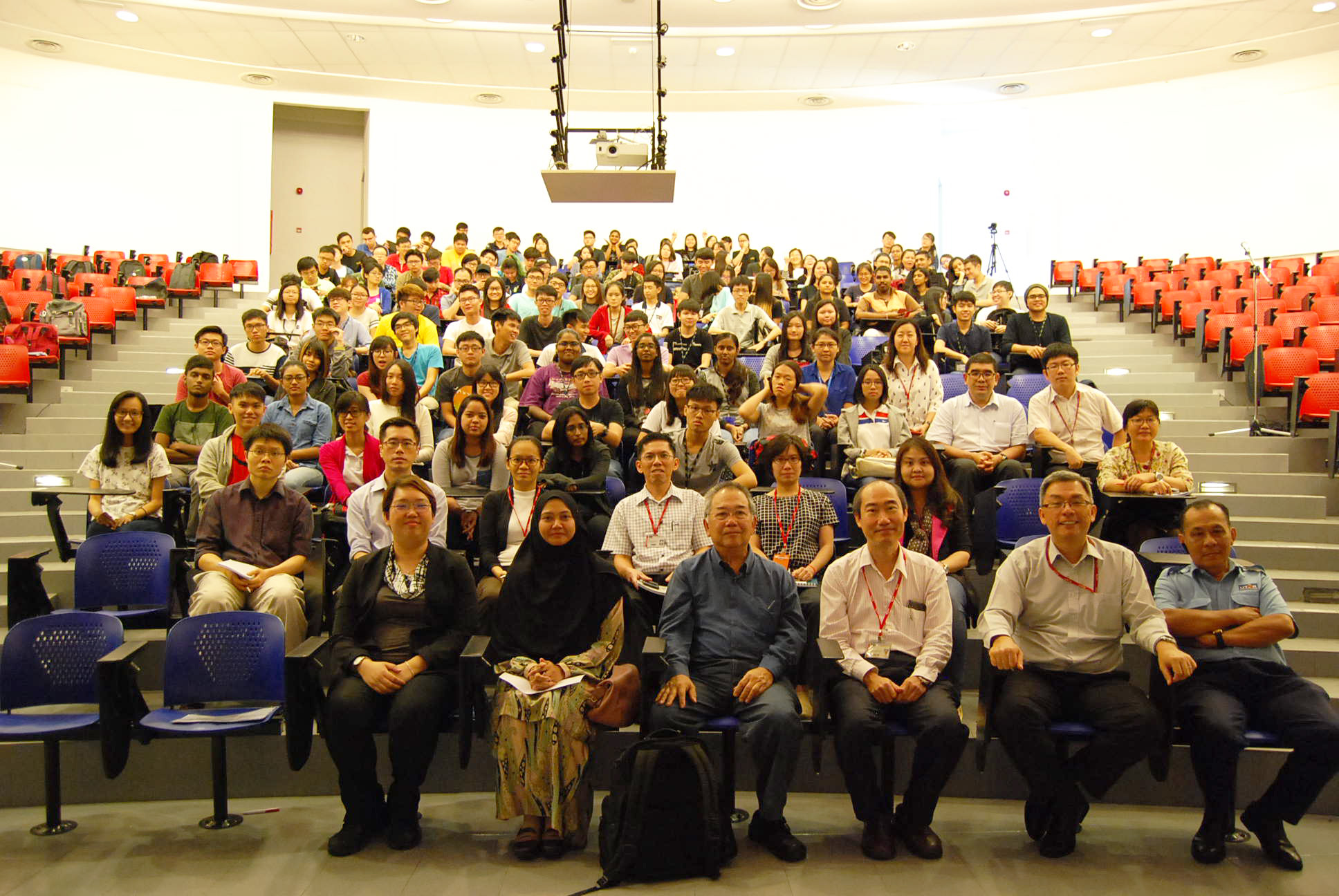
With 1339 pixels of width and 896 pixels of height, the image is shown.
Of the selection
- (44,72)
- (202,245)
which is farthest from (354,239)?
(44,72)

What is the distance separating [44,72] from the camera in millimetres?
11344

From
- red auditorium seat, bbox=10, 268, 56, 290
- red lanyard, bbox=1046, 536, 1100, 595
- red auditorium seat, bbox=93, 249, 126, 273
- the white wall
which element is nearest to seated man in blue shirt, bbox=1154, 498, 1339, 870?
red lanyard, bbox=1046, 536, 1100, 595

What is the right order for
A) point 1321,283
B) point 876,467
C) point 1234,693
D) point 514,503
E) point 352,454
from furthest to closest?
point 1321,283 → point 876,467 → point 352,454 → point 514,503 → point 1234,693

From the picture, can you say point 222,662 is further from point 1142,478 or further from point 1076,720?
point 1142,478

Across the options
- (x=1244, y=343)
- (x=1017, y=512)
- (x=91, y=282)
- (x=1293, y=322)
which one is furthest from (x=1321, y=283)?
(x=91, y=282)

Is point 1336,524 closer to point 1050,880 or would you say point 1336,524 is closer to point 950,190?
point 1050,880

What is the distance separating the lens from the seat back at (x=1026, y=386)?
5.70 meters

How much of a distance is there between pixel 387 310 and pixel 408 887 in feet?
21.7

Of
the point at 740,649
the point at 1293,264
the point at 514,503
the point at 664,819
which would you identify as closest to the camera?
the point at 664,819

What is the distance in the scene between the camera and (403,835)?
116 inches

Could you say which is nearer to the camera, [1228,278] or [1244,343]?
[1244,343]

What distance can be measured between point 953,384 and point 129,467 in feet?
14.5

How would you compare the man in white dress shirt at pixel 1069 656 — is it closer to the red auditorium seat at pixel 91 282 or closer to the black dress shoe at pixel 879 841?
the black dress shoe at pixel 879 841

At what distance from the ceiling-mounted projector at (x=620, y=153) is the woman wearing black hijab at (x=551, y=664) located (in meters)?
4.16
